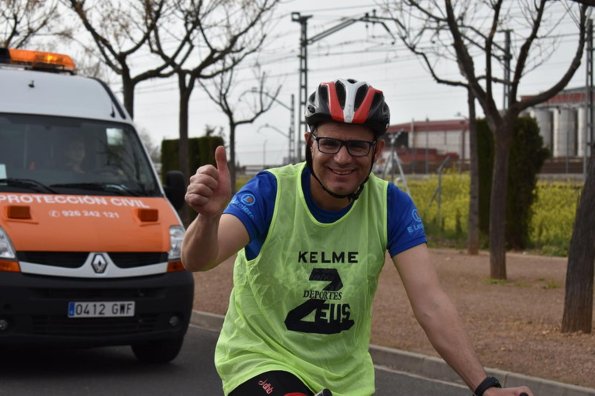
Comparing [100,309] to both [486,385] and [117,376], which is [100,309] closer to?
[117,376]

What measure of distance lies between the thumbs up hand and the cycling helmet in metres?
0.56

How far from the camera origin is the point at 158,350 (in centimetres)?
1009

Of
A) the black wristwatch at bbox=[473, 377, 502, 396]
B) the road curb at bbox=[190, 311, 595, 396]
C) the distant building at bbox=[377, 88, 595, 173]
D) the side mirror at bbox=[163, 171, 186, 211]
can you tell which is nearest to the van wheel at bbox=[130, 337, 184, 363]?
the side mirror at bbox=[163, 171, 186, 211]

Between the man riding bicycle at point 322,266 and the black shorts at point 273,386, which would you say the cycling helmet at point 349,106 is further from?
the black shorts at point 273,386

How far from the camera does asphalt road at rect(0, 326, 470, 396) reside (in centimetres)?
898

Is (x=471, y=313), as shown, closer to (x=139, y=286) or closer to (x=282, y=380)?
(x=139, y=286)

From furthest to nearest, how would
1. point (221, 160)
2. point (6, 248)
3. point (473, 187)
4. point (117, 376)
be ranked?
point (473, 187) < point (117, 376) < point (6, 248) < point (221, 160)

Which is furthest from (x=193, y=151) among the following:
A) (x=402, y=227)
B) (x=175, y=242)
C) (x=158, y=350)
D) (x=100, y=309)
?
(x=402, y=227)

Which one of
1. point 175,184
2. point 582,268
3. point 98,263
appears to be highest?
point 175,184

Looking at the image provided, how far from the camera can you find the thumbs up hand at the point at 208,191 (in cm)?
345

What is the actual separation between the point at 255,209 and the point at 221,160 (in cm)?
43

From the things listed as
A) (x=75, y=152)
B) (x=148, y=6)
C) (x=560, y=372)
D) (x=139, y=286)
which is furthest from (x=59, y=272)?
(x=148, y=6)

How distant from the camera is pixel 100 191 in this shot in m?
9.99

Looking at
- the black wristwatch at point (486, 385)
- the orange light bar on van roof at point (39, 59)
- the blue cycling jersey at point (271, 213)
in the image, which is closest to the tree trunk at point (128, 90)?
the orange light bar on van roof at point (39, 59)
